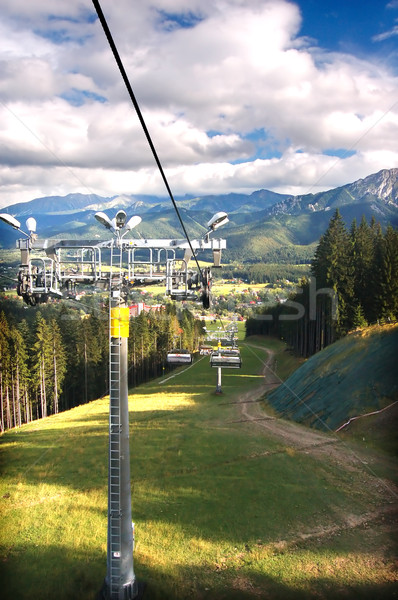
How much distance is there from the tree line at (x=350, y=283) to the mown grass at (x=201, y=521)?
76.6 feet

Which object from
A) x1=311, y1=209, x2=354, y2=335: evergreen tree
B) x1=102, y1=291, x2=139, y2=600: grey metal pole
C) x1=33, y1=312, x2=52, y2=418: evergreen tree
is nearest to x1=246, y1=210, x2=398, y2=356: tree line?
x1=311, y1=209, x2=354, y2=335: evergreen tree

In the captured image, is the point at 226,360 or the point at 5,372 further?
the point at 5,372

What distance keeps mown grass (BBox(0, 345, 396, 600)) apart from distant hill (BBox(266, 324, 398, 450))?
563 cm

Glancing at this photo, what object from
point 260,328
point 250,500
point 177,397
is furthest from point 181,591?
point 260,328

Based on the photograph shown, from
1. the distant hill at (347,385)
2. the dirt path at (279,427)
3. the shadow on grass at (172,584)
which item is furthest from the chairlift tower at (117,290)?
the distant hill at (347,385)

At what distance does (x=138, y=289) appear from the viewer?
1191 cm

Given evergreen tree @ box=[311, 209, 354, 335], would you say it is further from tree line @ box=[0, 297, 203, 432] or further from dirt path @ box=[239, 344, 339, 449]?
tree line @ box=[0, 297, 203, 432]

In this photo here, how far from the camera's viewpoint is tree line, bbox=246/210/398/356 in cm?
4059

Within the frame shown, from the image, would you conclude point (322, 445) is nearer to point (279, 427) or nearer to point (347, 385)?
point (279, 427)

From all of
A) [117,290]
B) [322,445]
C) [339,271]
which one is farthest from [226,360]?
[117,290]

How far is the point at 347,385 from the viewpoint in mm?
28297

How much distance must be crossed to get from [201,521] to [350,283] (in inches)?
1376

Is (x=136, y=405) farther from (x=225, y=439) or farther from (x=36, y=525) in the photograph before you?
(x=36, y=525)

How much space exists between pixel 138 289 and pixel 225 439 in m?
16.0
